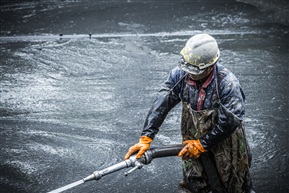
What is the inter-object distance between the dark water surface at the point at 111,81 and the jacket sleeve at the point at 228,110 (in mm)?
1332

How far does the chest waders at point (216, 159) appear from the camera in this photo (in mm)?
3340

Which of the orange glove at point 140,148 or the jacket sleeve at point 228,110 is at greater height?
the jacket sleeve at point 228,110

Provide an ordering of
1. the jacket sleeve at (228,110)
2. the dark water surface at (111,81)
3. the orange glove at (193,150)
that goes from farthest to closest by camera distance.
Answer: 1. the dark water surface at (111,81)
2. the orange glove at (193,150)
3. the jacket sleeve at (228,110)

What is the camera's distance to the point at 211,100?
3291 mm

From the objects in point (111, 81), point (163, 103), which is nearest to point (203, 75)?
point (163, 103)

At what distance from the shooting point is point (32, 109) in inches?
228

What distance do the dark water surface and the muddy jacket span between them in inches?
45.9

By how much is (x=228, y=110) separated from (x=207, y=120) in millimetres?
242

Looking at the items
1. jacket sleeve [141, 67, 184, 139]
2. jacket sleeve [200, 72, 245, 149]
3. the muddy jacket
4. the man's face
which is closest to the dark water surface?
jacket sleeve [141, 67, 184, 139]

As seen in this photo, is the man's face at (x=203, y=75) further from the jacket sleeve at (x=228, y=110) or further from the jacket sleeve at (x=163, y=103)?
the jacket sleeve at (x=163, y=103)

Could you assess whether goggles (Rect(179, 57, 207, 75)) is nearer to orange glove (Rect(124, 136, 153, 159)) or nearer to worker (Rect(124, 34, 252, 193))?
worker (Rect(124, 34, 252, 193))

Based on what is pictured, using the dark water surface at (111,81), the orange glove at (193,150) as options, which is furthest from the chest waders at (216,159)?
the dark water surface at (111,81)

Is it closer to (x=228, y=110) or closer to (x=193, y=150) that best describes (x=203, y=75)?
(x=228, y=110)

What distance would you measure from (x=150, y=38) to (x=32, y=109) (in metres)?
3.11
